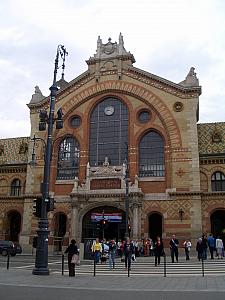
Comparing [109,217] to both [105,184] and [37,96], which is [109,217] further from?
[37,96]

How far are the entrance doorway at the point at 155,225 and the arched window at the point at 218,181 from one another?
610cm

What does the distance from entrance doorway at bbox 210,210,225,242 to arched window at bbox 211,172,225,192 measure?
7.55ft

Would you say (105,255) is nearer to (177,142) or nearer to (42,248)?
(42,248)

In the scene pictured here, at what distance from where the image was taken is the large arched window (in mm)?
39312

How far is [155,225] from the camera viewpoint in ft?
122

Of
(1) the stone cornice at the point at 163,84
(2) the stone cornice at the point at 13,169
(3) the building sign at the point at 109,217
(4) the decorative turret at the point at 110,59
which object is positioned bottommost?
(3) the building sign at the point at 109,217

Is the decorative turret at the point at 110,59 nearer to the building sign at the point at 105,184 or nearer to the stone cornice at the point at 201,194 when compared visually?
the building sign at the point at 105,184

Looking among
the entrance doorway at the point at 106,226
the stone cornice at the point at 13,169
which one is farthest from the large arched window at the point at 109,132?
the stone cornice at the point at 13,169

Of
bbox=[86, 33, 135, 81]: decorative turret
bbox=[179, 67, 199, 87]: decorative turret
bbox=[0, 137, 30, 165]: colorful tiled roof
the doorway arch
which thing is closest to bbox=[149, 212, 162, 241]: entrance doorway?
the doorway arch

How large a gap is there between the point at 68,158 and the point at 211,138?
15.6 meters

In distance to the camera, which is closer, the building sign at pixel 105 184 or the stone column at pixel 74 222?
the stone column at pixel 74 222

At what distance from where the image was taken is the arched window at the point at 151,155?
37.7 metres

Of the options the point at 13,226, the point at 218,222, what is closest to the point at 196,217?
the point at 218,222

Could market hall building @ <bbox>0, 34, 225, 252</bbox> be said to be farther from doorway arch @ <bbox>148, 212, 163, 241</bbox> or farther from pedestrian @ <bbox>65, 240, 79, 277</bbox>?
pedestrian @ <bbox>65, 240, 79, 277</bbox>
